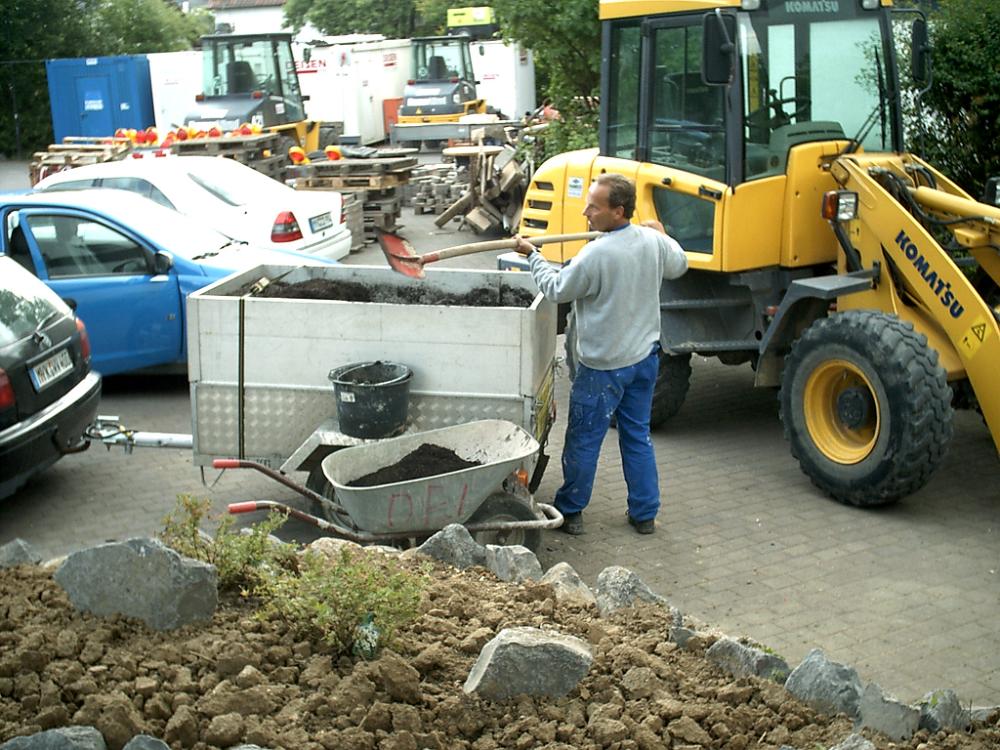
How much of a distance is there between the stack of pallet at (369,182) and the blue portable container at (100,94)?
1662 centimetres

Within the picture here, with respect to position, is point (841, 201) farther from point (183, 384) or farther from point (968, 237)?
point (183, 384)

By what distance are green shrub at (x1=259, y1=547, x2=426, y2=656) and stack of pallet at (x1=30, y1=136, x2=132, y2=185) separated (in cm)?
1600

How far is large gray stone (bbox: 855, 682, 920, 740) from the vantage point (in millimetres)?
4324

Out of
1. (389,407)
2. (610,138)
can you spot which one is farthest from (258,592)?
(610,138)

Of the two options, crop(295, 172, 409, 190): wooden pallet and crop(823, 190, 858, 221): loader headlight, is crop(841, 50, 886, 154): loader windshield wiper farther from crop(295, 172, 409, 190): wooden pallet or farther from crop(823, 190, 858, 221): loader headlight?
crop(295, 172, 409, 190): wooden pallet

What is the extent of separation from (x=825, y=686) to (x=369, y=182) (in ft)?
48.2

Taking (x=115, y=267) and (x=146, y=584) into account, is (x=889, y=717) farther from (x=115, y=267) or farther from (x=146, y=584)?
(x=115, y=267)

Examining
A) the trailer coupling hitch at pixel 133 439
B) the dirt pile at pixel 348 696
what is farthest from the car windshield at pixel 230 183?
the dirt pile at pixel 348 696

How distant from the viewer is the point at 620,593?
5363 millimetres

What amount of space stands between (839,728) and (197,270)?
7.29 metres

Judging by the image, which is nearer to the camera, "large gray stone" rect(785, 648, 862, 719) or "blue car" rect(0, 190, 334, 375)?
"large gray stone" rect(785, 648, 862, 719)

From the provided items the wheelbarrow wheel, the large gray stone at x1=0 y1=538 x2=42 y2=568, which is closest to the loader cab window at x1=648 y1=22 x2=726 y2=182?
the wheelbarrow wheel

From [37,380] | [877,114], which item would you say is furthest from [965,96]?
[37,380]

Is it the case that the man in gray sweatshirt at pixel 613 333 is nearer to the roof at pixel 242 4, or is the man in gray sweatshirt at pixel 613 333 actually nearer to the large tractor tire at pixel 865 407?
the large tractor tire at pixel 865 407
